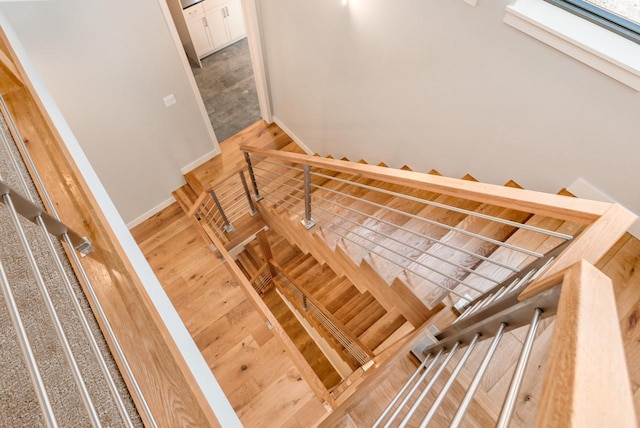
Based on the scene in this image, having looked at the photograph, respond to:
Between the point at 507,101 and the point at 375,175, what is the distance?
106 cm

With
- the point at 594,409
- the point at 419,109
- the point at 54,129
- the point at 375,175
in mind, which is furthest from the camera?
the point at 419,109

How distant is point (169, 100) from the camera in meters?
3.55

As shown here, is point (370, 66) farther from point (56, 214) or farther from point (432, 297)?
point (56, 214)

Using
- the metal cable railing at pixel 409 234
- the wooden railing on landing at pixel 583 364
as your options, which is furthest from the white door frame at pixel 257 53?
the wooden railing on landing at pixel 583 364

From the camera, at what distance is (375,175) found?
1460mm

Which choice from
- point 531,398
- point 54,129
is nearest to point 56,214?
point 54,129

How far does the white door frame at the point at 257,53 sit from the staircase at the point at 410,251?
41 cm

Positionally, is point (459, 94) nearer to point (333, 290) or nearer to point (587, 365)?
point (587, 365)

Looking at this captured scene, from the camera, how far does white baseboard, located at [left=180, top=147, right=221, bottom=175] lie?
4227 mm

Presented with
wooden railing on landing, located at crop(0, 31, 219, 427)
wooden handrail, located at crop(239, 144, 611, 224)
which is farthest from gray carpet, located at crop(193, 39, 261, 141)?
wooden handrail, located at crop(239, 144, 611, 224)

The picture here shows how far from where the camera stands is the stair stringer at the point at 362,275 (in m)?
1.88

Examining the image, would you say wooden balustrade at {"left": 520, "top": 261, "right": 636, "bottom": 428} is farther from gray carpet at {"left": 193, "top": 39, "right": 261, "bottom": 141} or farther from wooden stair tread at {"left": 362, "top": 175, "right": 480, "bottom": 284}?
gray carpet at {"left": 193, "top": 39, "right": 261, "bottom": 141}

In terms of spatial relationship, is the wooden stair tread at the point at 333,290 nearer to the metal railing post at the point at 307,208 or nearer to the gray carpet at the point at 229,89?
the metal railing post at the point at 307,208

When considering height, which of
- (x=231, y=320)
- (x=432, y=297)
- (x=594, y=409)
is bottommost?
(x=231, y=320)
